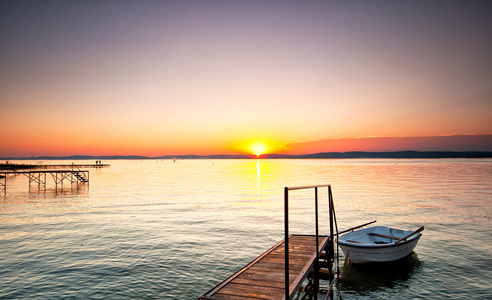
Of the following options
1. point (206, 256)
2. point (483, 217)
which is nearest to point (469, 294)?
point (206, 256)

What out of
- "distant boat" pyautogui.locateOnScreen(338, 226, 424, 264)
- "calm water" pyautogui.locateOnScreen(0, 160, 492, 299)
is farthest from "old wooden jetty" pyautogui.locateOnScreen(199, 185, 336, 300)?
"calm water" pyautogui.locateOnScreen(0, 160, 492, 299)

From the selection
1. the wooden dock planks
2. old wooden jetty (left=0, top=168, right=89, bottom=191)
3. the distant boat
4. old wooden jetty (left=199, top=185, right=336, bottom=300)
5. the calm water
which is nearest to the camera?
old wooden jetty (left=199, top=185, right=336, bottom=300)

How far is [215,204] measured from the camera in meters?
34.5

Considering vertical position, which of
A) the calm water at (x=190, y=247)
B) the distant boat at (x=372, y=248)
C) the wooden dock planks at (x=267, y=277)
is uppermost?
the wooden dock planks at (x=267, y=277)

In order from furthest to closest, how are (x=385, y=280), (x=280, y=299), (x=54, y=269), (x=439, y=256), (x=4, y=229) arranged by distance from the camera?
1. (x=4, y=229)
2. (x=439, y=256)
3. (x=54, y=269)
4. (x=385, y=280)
5. (x=280, y=299)

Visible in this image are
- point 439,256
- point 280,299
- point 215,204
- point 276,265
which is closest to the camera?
point 280,299

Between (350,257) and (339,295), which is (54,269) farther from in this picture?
(350,257)

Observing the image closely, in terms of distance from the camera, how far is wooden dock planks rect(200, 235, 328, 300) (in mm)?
7801

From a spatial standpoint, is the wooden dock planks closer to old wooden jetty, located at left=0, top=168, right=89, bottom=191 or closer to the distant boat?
the distant boat

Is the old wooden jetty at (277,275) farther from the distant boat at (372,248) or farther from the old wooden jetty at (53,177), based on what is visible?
the old wooden jetty at (53,177)

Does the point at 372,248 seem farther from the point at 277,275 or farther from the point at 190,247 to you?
the point at 190,247

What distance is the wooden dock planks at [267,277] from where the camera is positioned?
7.80 metres

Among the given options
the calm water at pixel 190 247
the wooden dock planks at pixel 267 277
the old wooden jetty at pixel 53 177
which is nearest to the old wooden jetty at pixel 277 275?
the wooden dock planks at pixel 267 277

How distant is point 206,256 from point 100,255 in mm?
6262
